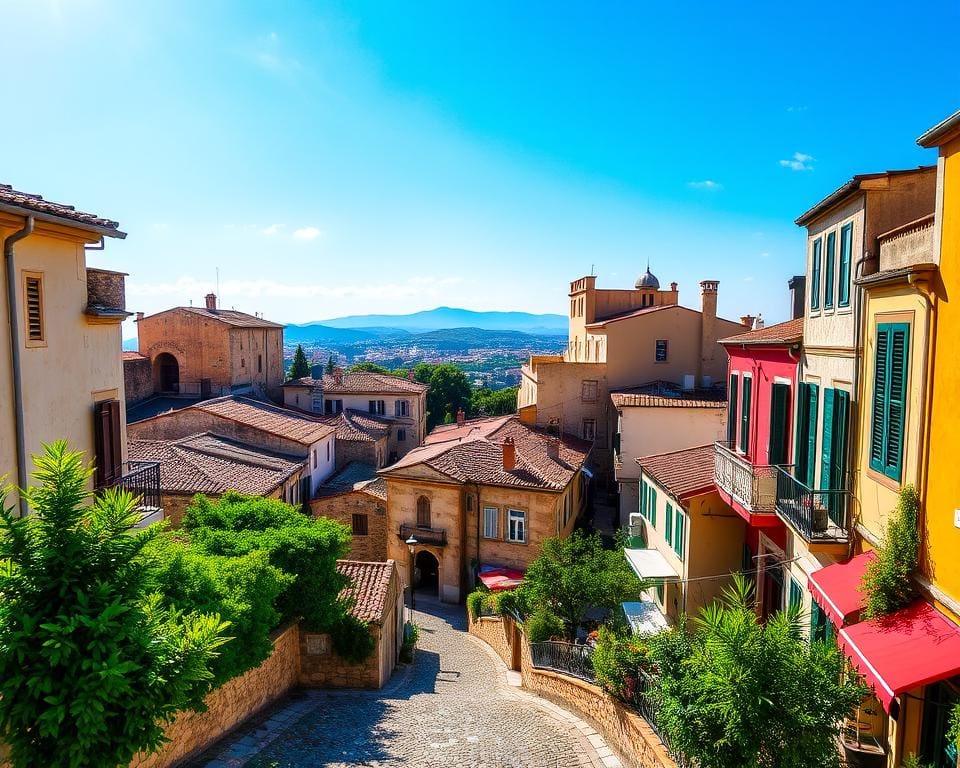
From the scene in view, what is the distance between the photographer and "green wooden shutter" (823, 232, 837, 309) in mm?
11422

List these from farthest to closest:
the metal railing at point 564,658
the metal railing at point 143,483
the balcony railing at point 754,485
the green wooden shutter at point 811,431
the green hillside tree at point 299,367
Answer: the green hillside tree at point 299,367 → the metal railing at point 564,658 → the metal railing at point 143,483 → the balcony railing at point 754,485 → the green wooden shutter at point 811,431

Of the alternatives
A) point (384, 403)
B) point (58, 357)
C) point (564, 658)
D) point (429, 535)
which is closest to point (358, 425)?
point (384, 403)

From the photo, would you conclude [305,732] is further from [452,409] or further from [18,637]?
[452,409]

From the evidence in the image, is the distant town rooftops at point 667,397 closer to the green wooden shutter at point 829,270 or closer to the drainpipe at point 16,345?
the green wooden shutter at point 829,270

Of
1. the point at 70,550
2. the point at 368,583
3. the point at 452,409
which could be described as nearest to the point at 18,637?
the point at 70,550

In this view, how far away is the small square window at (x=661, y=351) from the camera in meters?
38.2

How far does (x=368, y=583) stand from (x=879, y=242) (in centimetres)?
1820

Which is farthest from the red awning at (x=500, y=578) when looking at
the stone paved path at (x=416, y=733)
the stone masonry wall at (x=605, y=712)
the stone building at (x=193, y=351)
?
the stone building at (x=193, y=351)

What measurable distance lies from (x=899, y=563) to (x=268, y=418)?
3542cm

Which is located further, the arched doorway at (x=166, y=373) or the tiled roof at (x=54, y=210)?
the arched doorway at (x=166, y=373)

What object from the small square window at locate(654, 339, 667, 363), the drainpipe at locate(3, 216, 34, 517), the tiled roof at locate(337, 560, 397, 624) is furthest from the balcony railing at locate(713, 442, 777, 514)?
the small square window at locate(654, 339, 667, 363)

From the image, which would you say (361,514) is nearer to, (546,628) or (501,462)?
(501,462)

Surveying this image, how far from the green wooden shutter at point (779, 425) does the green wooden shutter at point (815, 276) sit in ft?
6.70

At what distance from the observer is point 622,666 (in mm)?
12898
